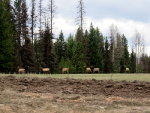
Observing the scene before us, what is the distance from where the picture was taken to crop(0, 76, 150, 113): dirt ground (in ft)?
42.0

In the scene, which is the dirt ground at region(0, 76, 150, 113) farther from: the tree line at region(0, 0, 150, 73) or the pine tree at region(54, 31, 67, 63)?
the pine tree at region(54, 31, 67, 63)

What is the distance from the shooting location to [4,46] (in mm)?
51562

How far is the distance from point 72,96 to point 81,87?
7.18 feet

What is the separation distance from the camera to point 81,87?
57.2 feet

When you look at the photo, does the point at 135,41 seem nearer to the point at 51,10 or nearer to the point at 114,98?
the point at 51,10

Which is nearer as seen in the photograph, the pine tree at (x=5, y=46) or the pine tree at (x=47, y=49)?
the pine tree at (x=5, y=46)

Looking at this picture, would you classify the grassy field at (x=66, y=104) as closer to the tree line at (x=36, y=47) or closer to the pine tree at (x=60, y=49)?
the tree line at (x=36, y=47)

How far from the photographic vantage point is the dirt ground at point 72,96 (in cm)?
1280

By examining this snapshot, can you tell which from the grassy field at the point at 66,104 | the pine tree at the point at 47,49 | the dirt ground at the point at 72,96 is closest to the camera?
the grassy field at the point at 66,104

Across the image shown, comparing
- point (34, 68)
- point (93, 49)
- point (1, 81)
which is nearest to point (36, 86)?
point (1, 81)

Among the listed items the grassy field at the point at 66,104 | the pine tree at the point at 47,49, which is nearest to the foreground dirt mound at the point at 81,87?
the grassy field at the point at 66,104

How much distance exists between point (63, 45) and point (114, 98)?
68.9 m

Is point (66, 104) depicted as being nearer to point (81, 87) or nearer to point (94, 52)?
point (81, 87)

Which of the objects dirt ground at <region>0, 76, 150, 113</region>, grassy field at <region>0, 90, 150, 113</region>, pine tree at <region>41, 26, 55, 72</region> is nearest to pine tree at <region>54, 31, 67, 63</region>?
pine tree at <region>41, 26, 55, 72</region>
